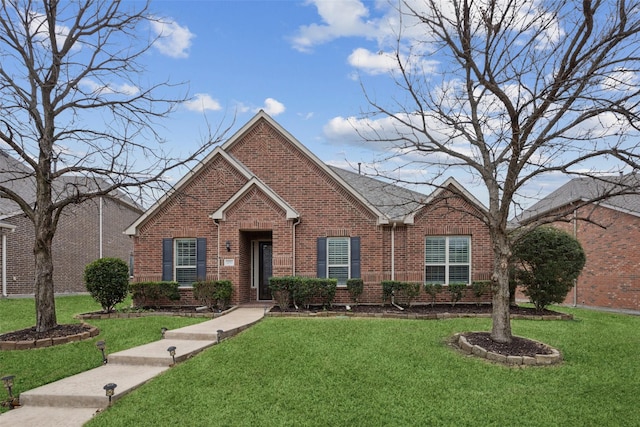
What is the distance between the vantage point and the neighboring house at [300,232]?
13914mm

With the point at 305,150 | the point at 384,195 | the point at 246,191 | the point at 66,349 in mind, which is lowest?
the point at 66,349

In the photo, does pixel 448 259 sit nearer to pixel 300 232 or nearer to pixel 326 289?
pixel 326 289

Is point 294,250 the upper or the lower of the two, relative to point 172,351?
upper

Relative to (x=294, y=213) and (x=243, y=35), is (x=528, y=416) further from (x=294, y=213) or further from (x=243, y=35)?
(x=243, y=35)

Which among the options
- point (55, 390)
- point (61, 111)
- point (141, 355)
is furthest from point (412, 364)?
point (61, 111)

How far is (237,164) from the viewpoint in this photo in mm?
14578

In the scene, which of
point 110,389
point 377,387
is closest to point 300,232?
point 377,387

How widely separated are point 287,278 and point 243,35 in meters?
7.30

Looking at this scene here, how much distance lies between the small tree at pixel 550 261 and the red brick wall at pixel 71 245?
14.2m

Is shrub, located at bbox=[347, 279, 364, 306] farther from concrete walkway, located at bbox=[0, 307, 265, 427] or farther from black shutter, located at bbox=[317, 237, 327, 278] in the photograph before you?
concrete walkway, located at bbox=[0, 307, 265, 427]

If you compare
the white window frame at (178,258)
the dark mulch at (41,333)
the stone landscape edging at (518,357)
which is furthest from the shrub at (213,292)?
the stone landscape edging at (518,357)

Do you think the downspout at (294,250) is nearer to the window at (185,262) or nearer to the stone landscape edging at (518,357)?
the window at (185,262)

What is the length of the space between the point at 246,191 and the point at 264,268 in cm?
319

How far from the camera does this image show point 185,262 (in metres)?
14.5
